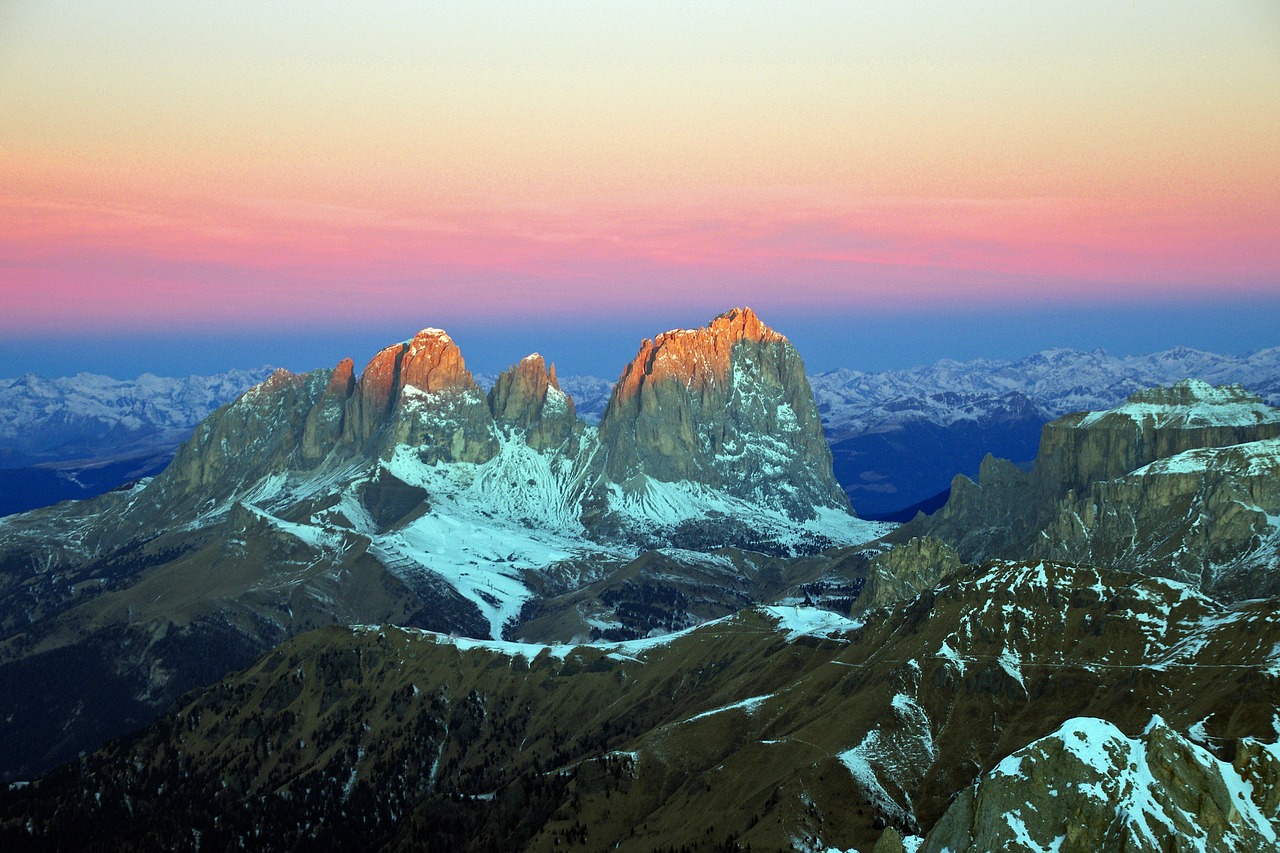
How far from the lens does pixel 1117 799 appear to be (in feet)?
424

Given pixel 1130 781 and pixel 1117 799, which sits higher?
pixel 1130 781

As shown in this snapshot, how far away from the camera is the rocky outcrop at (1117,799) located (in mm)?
125688

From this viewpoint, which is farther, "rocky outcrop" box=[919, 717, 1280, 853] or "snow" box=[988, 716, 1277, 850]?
"rocky outcrop" box=[919, 717, 1280, 853]

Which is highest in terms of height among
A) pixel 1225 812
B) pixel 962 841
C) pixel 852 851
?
pixel 1225 812

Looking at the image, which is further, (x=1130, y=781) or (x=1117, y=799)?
(x=1130, y=781)

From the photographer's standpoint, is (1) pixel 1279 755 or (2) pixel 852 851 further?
(2) pixel 852 851

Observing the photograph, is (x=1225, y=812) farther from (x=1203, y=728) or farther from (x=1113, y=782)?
(x=1203, y=728)

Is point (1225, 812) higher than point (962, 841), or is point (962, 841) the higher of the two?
point (1225, 812)

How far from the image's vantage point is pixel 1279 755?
140 meters

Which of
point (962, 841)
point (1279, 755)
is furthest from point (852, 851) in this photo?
point (1279, 755)

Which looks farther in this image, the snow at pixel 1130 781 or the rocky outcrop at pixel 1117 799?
the rocky outcrop at pixel 1117 799

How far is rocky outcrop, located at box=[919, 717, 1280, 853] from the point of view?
126 meters

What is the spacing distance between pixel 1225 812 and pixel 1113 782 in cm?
1121

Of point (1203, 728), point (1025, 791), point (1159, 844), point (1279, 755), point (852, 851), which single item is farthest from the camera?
point (1203, 728)
